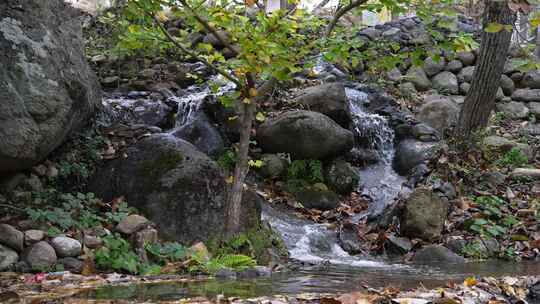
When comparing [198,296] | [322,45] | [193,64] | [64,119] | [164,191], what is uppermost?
[193,64]

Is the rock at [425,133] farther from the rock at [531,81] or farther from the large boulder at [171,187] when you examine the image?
the large boulder at [171,187]

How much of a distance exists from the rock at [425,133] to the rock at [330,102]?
54.1 inches

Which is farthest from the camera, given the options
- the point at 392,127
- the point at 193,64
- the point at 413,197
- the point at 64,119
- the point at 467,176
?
the point at 193,64

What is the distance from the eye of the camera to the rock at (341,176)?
9.16 meters

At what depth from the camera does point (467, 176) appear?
343 inches

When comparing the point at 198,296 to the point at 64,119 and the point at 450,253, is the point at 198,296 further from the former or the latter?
the point at 450,253

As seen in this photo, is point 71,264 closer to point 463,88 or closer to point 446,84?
point 446,84

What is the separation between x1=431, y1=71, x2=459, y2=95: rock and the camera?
13703mm

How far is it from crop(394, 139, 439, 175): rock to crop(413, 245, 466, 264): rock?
3.06 metres

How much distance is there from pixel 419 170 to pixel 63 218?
6054 mm

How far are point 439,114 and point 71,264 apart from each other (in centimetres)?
901

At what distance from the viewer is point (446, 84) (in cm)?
1375

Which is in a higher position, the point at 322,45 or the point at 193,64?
the point at 193,64

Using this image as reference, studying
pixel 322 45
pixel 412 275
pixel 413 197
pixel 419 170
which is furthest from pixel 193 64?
pixel 412 275
